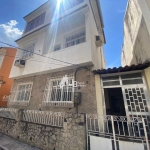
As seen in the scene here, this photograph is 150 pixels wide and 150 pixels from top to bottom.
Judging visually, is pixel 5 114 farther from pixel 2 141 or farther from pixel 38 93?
pixel 38 93

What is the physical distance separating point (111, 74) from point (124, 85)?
3.15 feet

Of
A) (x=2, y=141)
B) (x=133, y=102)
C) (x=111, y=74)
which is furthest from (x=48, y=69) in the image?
(x=133, y=102)

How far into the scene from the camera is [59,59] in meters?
7.10

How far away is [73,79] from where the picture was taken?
21.2ft

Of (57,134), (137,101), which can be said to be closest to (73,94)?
(57,134)

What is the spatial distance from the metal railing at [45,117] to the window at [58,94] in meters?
1.00

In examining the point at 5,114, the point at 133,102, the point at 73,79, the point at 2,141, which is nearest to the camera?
the point at 133,102

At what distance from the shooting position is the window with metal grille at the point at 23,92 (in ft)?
28.3

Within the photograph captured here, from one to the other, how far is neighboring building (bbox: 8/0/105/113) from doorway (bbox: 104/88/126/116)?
3.91 meters

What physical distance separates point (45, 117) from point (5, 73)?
1234 cm

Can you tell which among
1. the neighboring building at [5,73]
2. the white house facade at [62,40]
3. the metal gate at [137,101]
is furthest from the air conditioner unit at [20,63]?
the metal gate at [137,101]

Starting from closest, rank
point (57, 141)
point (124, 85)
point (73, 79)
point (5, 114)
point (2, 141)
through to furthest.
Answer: point (57, 141), point (124, 85), point (2, 141), point (73, 79), point (5, 114)

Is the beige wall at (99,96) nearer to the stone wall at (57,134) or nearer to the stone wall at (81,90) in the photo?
the stone wall at (81,90)

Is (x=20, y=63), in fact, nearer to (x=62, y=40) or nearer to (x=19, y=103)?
(x=19, y=103)
